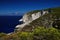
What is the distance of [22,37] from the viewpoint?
40.7 m

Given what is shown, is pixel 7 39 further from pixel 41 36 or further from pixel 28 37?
pixel 41 36

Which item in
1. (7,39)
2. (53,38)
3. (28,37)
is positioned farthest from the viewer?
(7,39)

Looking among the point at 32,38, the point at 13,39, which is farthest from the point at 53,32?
the point at 13,39

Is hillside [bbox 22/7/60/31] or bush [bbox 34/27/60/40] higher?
bush [bbox 34/27/60/40]

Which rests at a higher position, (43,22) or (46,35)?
(46,35)

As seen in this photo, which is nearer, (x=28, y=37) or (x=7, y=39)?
(x=28, y=37)

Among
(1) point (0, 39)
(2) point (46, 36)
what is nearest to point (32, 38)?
(2) point (46, 36)

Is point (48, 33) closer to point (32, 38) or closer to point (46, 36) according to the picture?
point (46, 36)

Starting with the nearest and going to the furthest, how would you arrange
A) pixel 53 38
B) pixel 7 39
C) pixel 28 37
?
pixel 53 38, pixel 28 37, pixel 7 39

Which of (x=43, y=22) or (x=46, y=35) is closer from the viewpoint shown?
(x=46, y=35)

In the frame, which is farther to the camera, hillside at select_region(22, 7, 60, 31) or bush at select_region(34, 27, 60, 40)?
hillside at select_region(22, 7, 60, 31)

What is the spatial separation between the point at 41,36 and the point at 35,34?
6.04 ft

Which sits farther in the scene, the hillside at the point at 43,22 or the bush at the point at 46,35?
the hillside at the point at 43,22

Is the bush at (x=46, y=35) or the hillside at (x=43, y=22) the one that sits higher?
the bush at (x=46, y=35)
